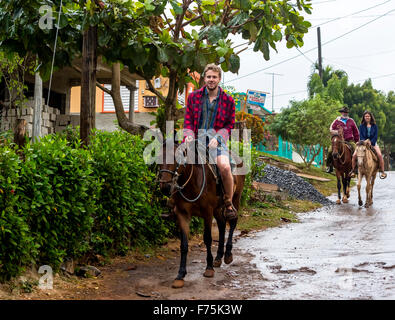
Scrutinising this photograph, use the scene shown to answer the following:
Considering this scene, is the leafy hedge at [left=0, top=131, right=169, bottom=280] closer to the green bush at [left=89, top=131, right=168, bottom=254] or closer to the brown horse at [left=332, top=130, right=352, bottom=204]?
the green bush at [left=89, top=131, right=168, bottom=254]

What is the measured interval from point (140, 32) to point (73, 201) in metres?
3.11

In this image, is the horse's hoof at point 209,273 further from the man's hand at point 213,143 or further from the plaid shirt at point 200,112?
the plaid shirt at point 200,112

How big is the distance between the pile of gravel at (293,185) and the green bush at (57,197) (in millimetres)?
11741

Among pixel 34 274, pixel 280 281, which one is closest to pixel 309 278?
pixel 280 281

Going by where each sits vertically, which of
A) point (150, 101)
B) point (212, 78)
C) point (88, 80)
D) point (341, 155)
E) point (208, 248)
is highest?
point (150, 101)

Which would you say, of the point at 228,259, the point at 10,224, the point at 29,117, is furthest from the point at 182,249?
the point at 29,117

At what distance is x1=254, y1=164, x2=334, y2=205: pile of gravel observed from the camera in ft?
58.6

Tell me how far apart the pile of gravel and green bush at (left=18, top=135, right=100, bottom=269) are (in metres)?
11.7

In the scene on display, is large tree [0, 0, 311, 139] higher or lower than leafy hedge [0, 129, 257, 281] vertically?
higher

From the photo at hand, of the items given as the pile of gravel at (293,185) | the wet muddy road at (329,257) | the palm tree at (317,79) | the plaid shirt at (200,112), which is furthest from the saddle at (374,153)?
the palm tree at (317,79)

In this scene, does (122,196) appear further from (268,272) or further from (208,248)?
(268,272)

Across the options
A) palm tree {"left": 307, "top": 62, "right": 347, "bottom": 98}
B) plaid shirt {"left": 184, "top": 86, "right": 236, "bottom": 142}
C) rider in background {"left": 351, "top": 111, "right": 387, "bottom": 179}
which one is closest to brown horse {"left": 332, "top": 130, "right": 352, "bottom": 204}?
rider in background {"left": 351, "top": 111, "right": 387, "bottom": 179}

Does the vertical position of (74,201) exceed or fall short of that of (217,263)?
it exceeds it

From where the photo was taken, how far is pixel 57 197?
574 cm
